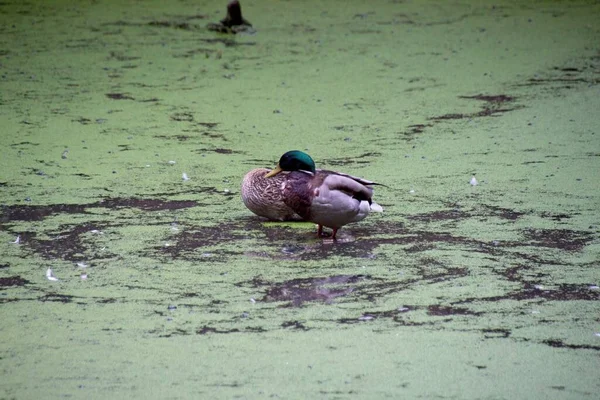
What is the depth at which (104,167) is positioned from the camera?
4668mm

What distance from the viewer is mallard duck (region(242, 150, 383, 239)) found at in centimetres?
356

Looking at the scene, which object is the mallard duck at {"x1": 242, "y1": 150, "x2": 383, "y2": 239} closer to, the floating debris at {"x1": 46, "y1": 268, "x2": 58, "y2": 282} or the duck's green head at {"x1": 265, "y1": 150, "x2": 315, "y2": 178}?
the duck's green head at {"x1": 265, "y1": 150, "x2": 315, "y2": 178}

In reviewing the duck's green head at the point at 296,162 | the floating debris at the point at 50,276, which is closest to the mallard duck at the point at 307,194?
the duck's green head at the point at 296,162

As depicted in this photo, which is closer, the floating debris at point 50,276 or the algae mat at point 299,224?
the algae mat at point 299,224

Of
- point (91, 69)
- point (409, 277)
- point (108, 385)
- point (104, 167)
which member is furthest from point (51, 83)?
point (108, 385)

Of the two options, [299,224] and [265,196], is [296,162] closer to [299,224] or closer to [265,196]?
[265,196]

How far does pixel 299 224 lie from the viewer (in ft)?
12.9

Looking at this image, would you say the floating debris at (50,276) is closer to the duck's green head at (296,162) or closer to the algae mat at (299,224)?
the algae mat at (299,224)

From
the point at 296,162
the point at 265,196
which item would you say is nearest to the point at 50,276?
the point at 265,196

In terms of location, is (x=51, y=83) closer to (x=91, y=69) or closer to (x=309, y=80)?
(x=91, y=69)

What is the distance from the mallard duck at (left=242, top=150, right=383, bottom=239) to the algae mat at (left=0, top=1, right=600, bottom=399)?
10 centimetres

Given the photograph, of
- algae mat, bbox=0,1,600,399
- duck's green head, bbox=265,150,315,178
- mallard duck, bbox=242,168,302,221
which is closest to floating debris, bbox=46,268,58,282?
algae mat, bbox=0,1,600,399

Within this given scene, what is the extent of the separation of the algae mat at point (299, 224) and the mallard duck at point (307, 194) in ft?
0.32

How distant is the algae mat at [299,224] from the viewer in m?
2.60
